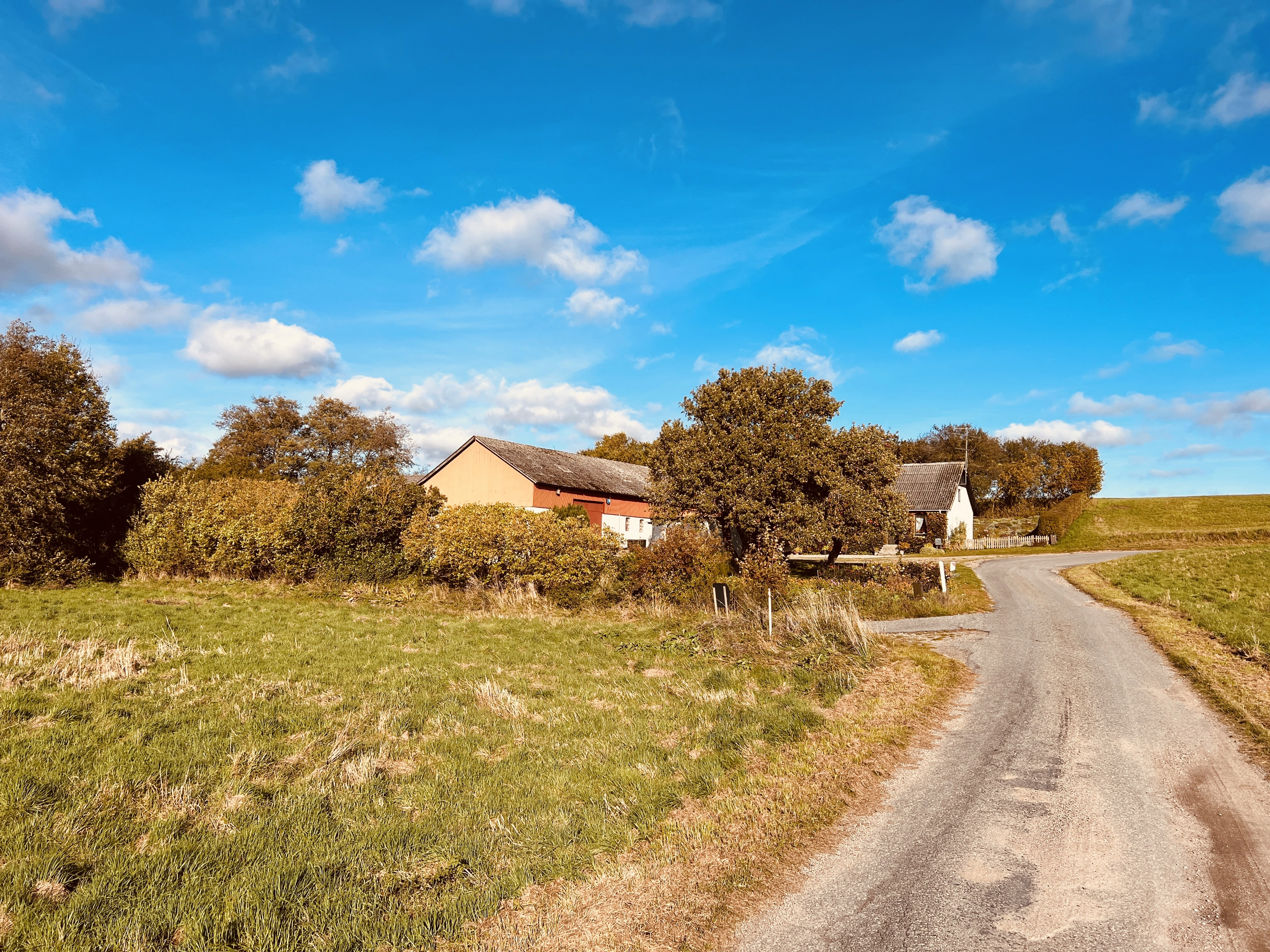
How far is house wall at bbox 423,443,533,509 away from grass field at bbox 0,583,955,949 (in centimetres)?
2471

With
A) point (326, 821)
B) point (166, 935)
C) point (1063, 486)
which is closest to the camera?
point (166, 935)

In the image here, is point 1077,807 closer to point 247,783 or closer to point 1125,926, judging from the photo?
point 1125,926

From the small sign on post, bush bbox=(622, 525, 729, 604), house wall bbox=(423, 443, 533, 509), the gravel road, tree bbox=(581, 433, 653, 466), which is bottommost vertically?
the gravel road

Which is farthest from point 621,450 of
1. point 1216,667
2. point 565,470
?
point 1216,667

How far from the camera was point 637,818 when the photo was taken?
5953 mm

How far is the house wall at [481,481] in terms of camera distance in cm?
3872

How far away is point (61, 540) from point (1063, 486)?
76070 mm

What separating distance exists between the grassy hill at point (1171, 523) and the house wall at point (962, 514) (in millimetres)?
6950

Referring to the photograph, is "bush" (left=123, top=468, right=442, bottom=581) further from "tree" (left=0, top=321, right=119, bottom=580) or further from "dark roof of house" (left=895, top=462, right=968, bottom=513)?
"dark roof of house" (left=895, top=462, right=968, bottom=513)

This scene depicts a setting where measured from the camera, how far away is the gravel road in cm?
440

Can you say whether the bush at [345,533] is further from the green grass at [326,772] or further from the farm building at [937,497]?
the farm building at [937,497]

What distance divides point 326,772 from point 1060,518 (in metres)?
56.8

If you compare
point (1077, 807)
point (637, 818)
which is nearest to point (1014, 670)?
point (1077, 807)

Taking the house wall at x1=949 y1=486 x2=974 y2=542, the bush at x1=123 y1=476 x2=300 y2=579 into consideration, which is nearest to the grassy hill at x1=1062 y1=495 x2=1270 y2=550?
the house wall at x1=949 y1=486 x2=974 y2=542
